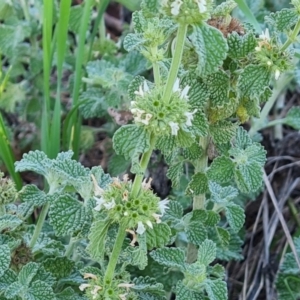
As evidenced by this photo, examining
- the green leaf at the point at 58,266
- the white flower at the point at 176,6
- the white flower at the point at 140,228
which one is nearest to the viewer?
the white flower at the point at 176,6

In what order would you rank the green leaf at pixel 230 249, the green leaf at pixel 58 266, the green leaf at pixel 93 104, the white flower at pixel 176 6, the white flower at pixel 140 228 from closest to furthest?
the white flower at pixel 176 6 → the white flower at pixel 140 228 → the green leaf at pixel 58 266 → the green leaf at pixel 230 249 → the green leaf at pixel 93 104

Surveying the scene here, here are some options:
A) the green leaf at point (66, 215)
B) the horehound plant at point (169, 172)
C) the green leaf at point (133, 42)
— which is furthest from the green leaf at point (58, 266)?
the green leaf at point (133, 42)

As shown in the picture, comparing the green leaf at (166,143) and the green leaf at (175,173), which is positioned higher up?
the green leaf at (166,143)

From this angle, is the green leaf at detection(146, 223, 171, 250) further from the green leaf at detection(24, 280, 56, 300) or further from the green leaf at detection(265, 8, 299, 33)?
the green leaf at detection(265, 8, 299, 33)

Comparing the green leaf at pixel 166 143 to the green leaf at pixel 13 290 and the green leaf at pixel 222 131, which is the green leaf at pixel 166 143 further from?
the green leaf at pixel 13 290

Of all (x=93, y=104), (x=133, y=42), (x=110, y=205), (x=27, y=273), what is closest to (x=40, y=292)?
(x=27, y=273)

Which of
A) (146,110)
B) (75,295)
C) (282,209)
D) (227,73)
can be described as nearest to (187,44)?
(227,73)

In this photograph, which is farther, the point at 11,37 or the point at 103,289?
the point at 11,37

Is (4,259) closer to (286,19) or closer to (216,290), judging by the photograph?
(216,290)
